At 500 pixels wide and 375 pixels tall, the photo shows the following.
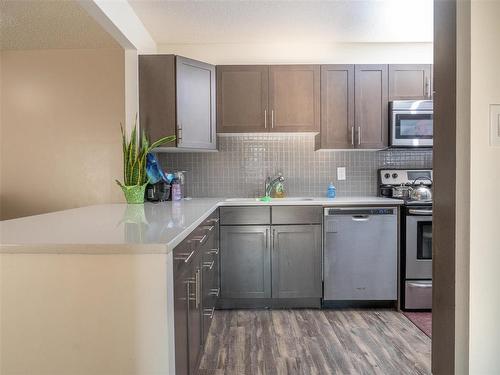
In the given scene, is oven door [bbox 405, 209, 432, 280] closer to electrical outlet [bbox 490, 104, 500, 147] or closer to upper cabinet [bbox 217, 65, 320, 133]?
upper cabinet [bbox 217, 65, 320, 133]

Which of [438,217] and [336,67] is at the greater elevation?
[336,67]

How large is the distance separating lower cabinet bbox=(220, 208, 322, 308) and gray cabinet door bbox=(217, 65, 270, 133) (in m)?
0.92

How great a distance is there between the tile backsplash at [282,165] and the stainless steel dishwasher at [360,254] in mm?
617

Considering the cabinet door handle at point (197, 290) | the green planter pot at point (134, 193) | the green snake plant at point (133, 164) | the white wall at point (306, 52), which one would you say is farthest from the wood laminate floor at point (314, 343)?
the white wall at point (306, 52)

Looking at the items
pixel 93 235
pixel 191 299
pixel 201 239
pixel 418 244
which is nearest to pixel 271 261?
pixel 201 239

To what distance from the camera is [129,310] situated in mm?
956

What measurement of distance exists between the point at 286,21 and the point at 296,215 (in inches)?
65.1

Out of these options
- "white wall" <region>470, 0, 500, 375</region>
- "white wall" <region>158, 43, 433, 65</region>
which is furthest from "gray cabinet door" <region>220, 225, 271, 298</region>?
"white wall" <region>470, 0, 500, 375</region>

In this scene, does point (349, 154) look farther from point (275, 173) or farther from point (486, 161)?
point (486, 161)

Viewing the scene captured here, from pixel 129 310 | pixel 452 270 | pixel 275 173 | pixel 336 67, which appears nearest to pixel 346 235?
pixel 275 173

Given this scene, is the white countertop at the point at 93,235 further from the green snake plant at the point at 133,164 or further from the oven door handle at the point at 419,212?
the oven door handle at the point at 419,212

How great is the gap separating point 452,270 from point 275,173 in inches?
91.6

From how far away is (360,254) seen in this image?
2.68m

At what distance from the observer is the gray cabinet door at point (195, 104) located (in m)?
2.64
